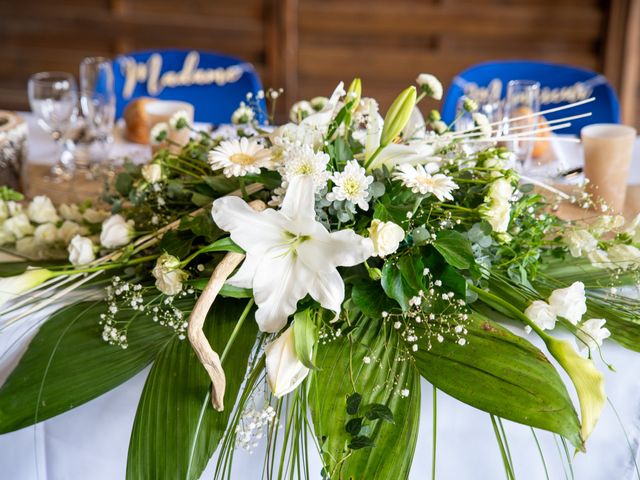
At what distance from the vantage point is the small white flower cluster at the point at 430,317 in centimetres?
80

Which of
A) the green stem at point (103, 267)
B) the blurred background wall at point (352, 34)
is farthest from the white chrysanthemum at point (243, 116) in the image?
the blurred background wall at point (352, 34)

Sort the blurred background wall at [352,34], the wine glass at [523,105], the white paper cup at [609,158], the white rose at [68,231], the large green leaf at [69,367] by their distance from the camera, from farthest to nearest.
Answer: the blurred background wall at [352,34] → the wine glass at [523,105] → the white paper cup at [609,158] → the white rose at [68,231] → the large green leaf at [69,367]

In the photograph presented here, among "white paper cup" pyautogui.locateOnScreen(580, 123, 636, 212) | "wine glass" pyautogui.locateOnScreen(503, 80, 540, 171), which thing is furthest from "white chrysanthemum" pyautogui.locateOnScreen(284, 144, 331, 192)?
"wine glass" pyautogui.locateOnScreen(503, 80, 540, 171)

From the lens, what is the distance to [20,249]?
3.52ft

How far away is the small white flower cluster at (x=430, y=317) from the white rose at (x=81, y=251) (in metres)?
0.35

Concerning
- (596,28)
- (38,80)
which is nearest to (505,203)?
(38,80)

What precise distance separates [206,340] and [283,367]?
0.08 m

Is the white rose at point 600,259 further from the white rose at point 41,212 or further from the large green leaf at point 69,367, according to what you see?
the white rose at point 41,212

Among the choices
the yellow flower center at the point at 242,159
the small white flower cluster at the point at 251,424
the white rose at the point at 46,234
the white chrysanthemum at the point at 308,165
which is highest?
the white chrysanthemum at the point at 308,165

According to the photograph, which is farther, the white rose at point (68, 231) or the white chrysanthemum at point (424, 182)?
the white rose at point (68, 231)

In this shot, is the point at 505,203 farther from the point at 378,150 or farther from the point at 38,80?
the point at 38,80

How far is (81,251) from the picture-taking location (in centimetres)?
93

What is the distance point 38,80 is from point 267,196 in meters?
0.80

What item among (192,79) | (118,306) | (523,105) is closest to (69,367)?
(118,306)
